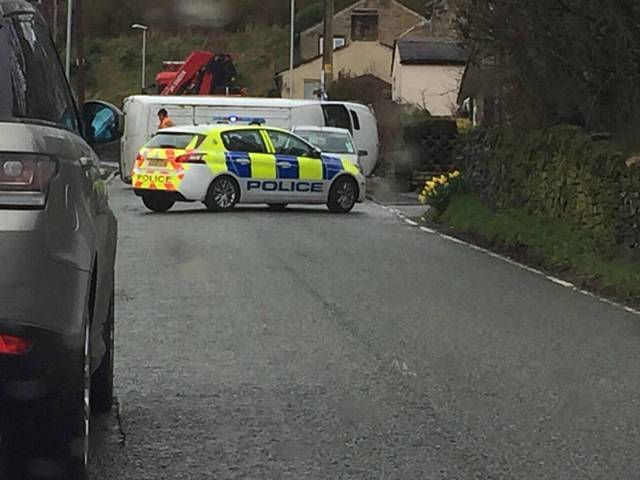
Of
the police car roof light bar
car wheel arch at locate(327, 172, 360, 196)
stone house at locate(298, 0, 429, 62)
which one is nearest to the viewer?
car wheel arch at locate(327, 172, 360, 196)

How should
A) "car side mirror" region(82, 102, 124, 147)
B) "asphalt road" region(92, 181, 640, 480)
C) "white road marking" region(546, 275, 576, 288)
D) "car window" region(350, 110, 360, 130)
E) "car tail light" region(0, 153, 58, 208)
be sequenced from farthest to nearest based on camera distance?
"car window" region(350, 110, 360, 130)
"white road marking" region(546, 275, 576, 288)
"car side mirror" region(82, 102, 124, 147)
"asphalt road" region(92, 181, 640, 480)
"car tail light" region(0, 153, 58, 208)

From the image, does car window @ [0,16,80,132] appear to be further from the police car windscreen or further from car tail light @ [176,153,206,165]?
the police car windscreen

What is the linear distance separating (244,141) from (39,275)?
64.8 ft

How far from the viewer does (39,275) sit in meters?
4.52

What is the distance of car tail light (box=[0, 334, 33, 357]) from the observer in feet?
14.7

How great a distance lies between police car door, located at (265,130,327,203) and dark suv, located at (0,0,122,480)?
62.6 ft

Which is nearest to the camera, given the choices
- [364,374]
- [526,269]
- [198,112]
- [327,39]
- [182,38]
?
[364,374]

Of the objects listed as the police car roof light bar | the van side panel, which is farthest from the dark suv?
the van side panel

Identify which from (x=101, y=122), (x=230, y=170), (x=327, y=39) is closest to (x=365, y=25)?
(x=327, y=39)

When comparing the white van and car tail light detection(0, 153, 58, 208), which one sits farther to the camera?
the white van

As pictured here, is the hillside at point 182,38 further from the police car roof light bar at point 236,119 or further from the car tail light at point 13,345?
the car tail light at point 13,345

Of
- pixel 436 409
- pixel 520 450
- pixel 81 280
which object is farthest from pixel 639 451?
pixel 81 280

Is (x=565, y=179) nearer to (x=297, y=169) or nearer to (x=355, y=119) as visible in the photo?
(x=297, y=169)

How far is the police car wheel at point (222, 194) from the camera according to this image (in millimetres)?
23828
